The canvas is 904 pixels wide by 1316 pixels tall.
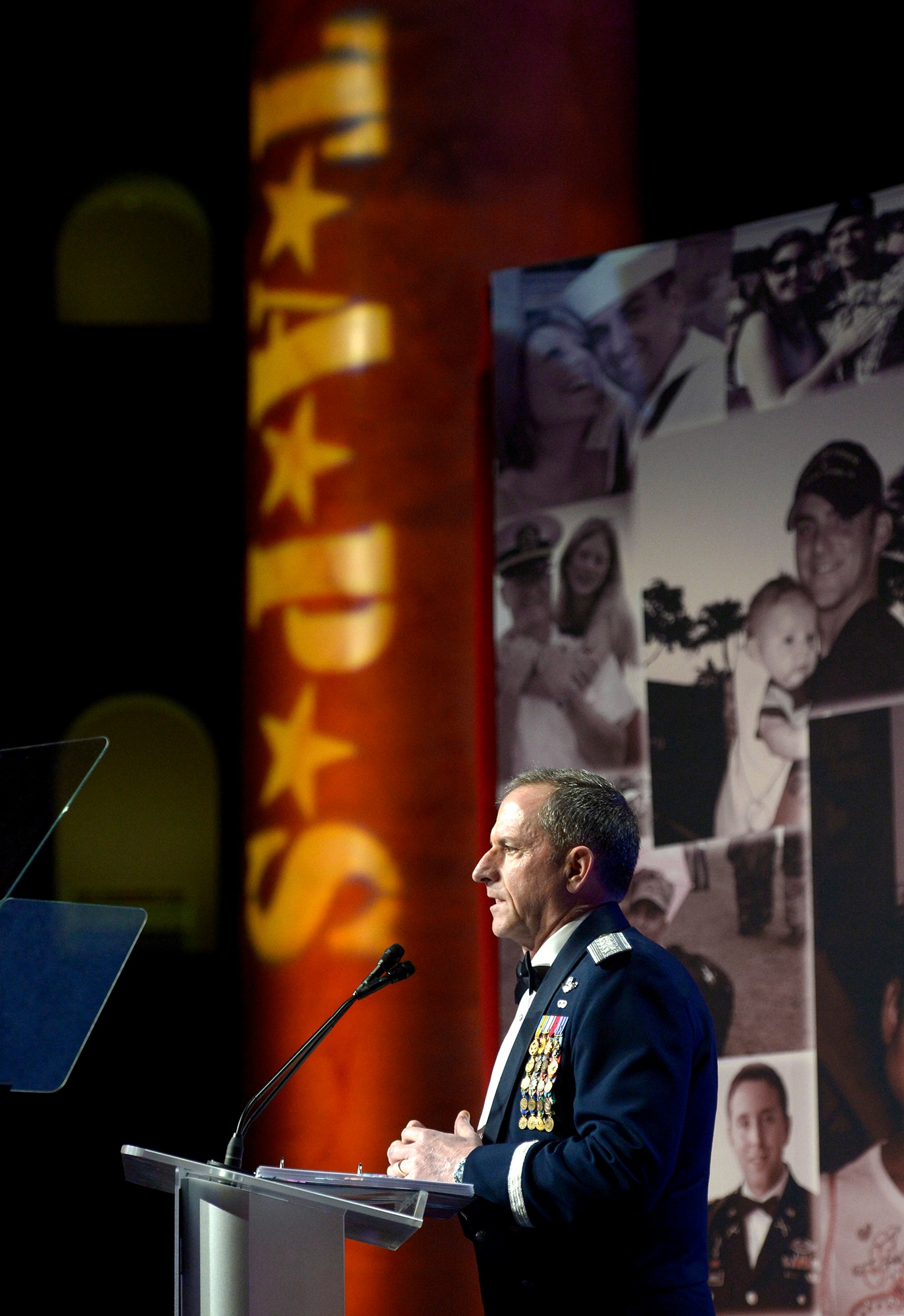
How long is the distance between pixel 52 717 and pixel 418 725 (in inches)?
39.7

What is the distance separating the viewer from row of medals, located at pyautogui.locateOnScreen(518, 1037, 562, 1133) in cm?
187

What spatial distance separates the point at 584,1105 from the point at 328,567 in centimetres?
219

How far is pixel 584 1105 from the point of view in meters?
1.77

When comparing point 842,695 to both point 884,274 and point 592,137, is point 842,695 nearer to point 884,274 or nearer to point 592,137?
point 884,274

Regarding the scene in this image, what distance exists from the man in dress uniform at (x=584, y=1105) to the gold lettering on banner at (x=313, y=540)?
1.68 m

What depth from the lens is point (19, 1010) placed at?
1929 mm

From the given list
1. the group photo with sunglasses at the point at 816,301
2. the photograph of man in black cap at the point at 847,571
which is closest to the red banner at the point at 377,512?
the group photo with sunglasses at the point at 816,301

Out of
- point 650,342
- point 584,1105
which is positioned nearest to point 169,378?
point 650,342

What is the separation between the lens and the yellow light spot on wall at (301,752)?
3.75 m

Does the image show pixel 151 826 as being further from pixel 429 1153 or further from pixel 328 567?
pixel 429 1153

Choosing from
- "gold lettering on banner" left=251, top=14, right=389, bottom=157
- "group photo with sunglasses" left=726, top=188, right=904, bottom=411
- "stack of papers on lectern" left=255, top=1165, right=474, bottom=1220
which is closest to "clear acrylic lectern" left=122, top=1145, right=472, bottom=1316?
"stack of papers on lectern" left=255, top=1165, right=474, bottom=1220

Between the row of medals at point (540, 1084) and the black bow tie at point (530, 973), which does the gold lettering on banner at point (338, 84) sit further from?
the row of medals at point (540, 1084)

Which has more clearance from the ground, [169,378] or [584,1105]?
[169,378]

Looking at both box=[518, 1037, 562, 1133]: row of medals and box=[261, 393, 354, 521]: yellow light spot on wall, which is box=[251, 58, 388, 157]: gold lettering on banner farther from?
box=[518, 1037, 562, 1133]: row of medals
